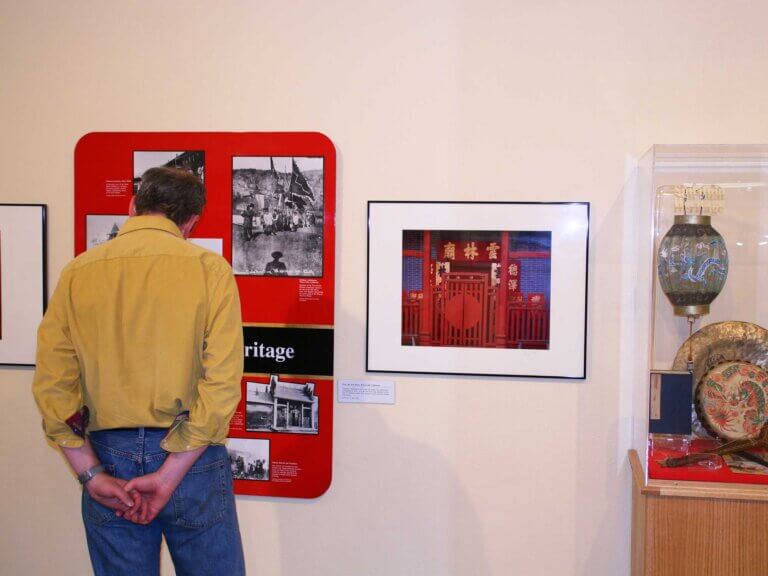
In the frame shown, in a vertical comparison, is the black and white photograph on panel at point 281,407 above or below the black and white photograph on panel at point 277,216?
below

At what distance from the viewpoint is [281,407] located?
261 centimetres

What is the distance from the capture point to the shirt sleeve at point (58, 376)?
5.99 ft

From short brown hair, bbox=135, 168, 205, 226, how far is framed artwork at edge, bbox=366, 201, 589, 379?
2.61 feet

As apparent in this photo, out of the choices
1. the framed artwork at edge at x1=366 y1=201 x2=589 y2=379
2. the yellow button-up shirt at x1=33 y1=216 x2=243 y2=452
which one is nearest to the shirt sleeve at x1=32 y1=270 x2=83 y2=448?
the yellow button-up shirt at x1=33 y1=216 x2=243 y2=452

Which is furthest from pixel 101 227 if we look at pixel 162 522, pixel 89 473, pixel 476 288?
pixel 476 288

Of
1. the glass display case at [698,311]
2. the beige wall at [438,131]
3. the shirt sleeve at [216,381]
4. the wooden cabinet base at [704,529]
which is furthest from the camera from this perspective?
the beige wall at [438,131]

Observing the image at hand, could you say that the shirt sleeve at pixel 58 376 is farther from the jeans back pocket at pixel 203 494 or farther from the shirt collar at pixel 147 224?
the jeans back pocket at pixel 203 494

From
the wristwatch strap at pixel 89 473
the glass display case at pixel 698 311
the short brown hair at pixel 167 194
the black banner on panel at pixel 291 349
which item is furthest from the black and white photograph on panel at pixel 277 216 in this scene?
the glass display case at pixel 698 311

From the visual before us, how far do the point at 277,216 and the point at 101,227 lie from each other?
692 mm

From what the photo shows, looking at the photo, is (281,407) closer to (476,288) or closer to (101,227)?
(476,288)

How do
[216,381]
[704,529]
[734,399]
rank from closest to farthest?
[216,381], [704,529], [734,399]

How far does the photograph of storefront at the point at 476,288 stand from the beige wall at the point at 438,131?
16 cm

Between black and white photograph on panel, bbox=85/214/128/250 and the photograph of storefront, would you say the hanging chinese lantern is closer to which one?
the photograph of storefront

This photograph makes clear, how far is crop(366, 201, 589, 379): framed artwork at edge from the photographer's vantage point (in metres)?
2.49
